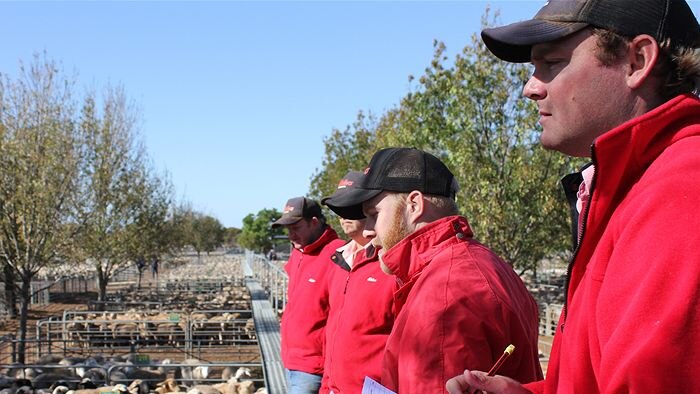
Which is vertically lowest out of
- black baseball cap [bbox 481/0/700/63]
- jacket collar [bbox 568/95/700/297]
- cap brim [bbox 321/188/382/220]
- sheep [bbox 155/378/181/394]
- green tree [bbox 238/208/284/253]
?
sheep [bbox 155/378/181/394]

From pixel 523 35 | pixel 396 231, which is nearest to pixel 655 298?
pixel 523 35

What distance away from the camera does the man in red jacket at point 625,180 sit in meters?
1.09

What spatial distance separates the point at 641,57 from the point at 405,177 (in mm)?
1848

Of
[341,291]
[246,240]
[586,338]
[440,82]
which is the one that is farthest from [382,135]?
[246,240]

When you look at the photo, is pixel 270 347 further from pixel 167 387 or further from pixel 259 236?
pixel 259 236

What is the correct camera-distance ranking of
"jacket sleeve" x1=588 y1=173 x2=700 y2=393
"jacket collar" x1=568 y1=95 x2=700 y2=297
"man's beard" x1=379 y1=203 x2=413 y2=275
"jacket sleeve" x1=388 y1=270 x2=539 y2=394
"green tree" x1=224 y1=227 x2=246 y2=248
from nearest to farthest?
"jacket sleeve" x1=588 y1=173 x2=700 y2=393
"jacket collar" x1=568 y1=95 x2=700 y2=297
"jacket sleeve" x1=388 y1=270 x2=539 y2=394
"man's beard" x1=379 y1=203 x2=413 y2=275
"green tree" x1=224 y1=227 x2=246 y2=248

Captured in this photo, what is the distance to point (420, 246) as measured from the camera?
9.54 ft

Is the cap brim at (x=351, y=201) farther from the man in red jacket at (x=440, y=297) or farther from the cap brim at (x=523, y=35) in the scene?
the cap brim at (x=523, y=35)

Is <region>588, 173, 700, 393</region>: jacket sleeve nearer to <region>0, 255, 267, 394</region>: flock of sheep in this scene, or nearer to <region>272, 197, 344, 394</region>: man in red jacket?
<region>272, 197, 344, 394</region>: man in red jacket

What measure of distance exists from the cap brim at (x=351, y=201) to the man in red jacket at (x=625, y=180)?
166cm

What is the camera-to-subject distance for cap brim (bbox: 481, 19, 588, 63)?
1.52 meters

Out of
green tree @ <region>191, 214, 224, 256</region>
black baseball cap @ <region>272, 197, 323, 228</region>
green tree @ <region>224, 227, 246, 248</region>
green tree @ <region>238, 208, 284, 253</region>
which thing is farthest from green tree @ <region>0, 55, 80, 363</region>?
green tree @ <region>224, 227, 246, 248</region>

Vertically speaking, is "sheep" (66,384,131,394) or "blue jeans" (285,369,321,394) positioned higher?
"blue jeans" (285,369,321,394)

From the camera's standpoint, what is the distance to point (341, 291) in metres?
4.74
